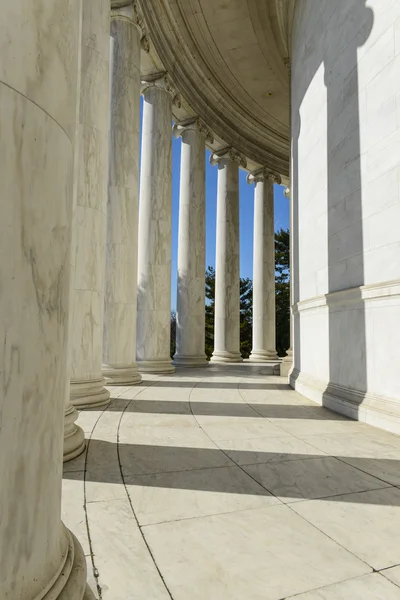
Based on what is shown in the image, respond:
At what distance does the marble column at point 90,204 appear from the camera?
398ft

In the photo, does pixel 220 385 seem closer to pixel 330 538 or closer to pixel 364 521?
pixel 364 521

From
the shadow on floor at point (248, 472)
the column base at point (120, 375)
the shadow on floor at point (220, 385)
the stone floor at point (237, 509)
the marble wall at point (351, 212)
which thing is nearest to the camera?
the stone floor at point (237, 509)

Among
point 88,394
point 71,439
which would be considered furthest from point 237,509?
point 88,394

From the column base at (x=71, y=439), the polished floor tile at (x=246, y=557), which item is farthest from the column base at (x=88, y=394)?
the polished floor tile at (x=246, y=557)

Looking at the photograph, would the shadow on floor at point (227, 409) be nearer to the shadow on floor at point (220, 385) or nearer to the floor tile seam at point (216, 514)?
the shadow on floor at point (220, 385)

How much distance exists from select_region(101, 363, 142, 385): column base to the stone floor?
216 ft

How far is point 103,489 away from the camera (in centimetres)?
5744

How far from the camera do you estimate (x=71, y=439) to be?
72000mm

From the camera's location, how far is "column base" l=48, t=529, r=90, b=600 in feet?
94.5

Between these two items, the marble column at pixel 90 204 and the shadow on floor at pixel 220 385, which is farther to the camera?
the shadow on floor at pixel 220 385

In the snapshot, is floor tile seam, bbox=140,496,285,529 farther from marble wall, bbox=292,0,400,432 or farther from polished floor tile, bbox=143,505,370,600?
marble wall, bbox=292,0,400,432

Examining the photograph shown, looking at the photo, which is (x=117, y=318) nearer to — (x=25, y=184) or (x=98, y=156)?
(x=98, y=156)

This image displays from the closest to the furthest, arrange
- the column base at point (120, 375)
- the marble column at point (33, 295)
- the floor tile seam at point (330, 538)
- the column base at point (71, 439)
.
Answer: the marble column at point (33, 295)
the floor tile seam at point (330, 538)
the column base at point (71, 439)
the column base at point (120, 375)

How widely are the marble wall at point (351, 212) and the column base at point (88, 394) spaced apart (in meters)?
64.1
